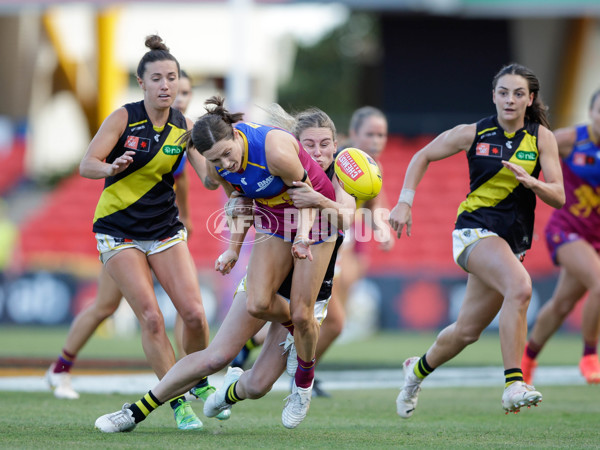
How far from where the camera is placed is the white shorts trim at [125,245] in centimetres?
598

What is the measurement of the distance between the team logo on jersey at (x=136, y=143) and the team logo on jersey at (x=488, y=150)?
2.29m

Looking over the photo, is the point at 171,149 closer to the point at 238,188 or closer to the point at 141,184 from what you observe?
the point at 141,184

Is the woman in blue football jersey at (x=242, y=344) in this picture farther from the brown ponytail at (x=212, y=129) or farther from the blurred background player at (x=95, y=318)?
the blurred background player at (x=95, y=318)

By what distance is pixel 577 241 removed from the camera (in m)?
8.14

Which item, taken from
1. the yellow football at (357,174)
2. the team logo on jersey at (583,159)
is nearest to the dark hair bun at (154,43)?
the yellow football at (357,174)

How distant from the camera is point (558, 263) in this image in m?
8.34

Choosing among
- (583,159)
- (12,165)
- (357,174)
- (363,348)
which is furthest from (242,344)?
(12,165)

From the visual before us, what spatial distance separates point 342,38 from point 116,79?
2543 centimetres

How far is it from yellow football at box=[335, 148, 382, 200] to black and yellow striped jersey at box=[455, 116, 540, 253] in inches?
34.8

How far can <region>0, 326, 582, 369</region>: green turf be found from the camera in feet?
37.1

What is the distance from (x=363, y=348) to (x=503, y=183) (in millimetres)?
7352

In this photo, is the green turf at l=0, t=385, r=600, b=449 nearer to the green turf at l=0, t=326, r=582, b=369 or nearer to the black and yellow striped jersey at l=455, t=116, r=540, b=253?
the black and yellow striped jersey at l=455, t=116, r=540, b=253

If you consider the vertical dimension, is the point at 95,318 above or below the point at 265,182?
below

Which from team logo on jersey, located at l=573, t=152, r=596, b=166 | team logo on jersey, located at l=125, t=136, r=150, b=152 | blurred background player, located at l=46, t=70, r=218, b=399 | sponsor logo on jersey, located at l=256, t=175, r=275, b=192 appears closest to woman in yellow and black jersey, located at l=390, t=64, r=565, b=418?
sponsor logo on jersey, located at l=256, t=175, r=275, b=192
